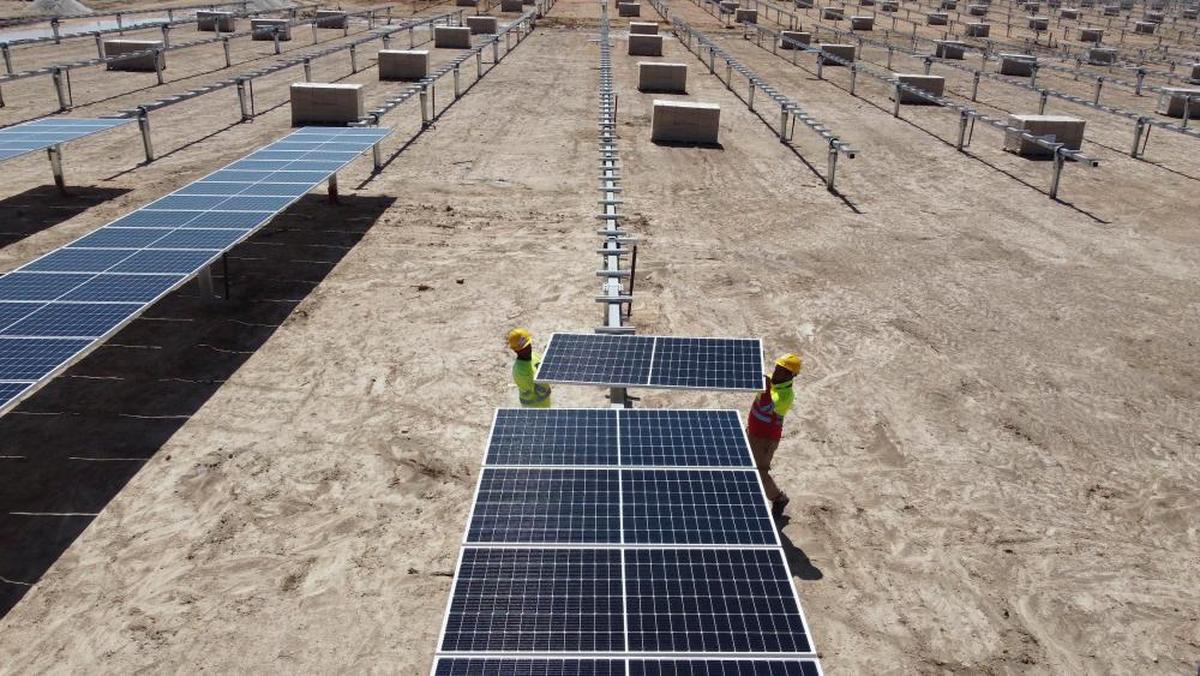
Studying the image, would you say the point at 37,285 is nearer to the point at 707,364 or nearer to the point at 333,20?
the point at 707,364

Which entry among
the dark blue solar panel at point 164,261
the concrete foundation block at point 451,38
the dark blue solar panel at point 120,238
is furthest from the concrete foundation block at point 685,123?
the concrete foundation block at point 451,38

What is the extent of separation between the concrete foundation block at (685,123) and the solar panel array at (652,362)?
18.5 meters

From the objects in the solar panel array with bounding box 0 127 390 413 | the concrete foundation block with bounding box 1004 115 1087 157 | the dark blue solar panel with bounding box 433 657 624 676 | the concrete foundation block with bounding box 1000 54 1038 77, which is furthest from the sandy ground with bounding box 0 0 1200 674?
the concrete foundation block with bounding box 1000 54 1038 77

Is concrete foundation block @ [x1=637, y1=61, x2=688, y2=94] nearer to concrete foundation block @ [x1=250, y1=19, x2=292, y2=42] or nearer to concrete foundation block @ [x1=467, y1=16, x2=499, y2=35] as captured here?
concrete foundation block @ [x1=467, y1=16, x2=499, y2=35]

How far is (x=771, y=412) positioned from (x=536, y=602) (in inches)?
168

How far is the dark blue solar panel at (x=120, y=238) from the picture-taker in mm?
12867

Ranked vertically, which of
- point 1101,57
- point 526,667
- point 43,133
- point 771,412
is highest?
point 1101,57

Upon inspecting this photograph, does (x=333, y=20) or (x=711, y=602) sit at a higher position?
(x=333, y=20)

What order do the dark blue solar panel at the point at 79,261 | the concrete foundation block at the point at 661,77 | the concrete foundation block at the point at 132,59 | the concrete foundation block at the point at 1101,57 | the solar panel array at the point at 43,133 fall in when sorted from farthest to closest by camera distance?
the concrete foundation block at the point at 1101,57 < the concrete foundation block at the point at 132,59 < the concrete foundation block at the point at 661,77 < the solar panel array at the point at 43,133 < the dark blue solar panel at the point at 79,261

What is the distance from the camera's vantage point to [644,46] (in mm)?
49438

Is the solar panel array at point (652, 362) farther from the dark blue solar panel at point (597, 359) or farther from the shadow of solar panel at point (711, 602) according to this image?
the shadow of solar panel at point (711, 602)

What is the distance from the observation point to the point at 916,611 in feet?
26.6

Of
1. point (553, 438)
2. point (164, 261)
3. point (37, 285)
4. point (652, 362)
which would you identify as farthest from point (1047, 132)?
point (37, 285)

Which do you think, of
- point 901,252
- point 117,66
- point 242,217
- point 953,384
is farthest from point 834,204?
point 117,66
